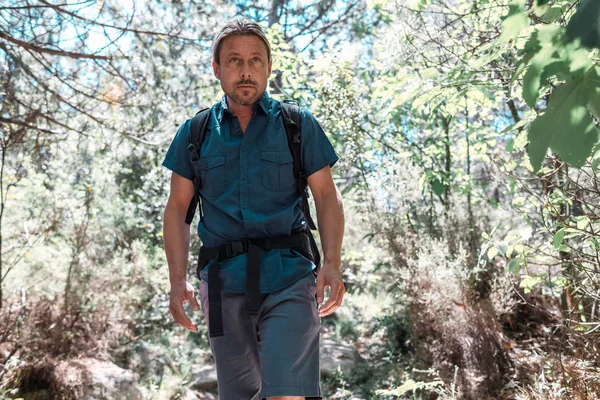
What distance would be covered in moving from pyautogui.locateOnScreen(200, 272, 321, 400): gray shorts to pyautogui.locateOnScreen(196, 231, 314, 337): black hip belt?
0.05 m

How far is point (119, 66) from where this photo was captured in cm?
734

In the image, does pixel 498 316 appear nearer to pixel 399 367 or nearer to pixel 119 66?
pixel 399 367

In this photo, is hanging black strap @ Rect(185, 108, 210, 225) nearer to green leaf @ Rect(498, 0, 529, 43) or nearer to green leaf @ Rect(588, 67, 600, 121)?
green leaf @ Rect(498, 0, 529, 43)

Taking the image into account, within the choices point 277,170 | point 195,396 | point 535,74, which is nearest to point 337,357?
point 195,396

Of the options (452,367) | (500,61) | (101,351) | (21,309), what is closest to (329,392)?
(452,367)

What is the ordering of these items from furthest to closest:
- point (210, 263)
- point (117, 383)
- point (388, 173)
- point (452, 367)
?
point (388, 173), point (117, 383), point (452, 367), point (210, 263)

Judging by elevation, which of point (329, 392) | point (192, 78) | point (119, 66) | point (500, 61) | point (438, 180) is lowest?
point (329, 392)

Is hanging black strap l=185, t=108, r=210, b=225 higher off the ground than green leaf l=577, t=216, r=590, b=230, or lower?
higher

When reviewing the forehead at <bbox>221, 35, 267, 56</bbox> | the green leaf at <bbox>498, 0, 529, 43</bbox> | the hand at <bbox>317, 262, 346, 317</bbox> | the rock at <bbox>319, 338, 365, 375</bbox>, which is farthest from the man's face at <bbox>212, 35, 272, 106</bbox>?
the rock at <bbox>319, 338, 365, 375</bbox>

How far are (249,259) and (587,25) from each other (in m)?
1.78

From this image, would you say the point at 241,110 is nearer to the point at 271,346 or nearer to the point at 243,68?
the point at 243,68

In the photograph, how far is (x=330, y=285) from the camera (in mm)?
2760

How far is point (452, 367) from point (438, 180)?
1.97m

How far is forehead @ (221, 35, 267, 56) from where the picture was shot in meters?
2.97
